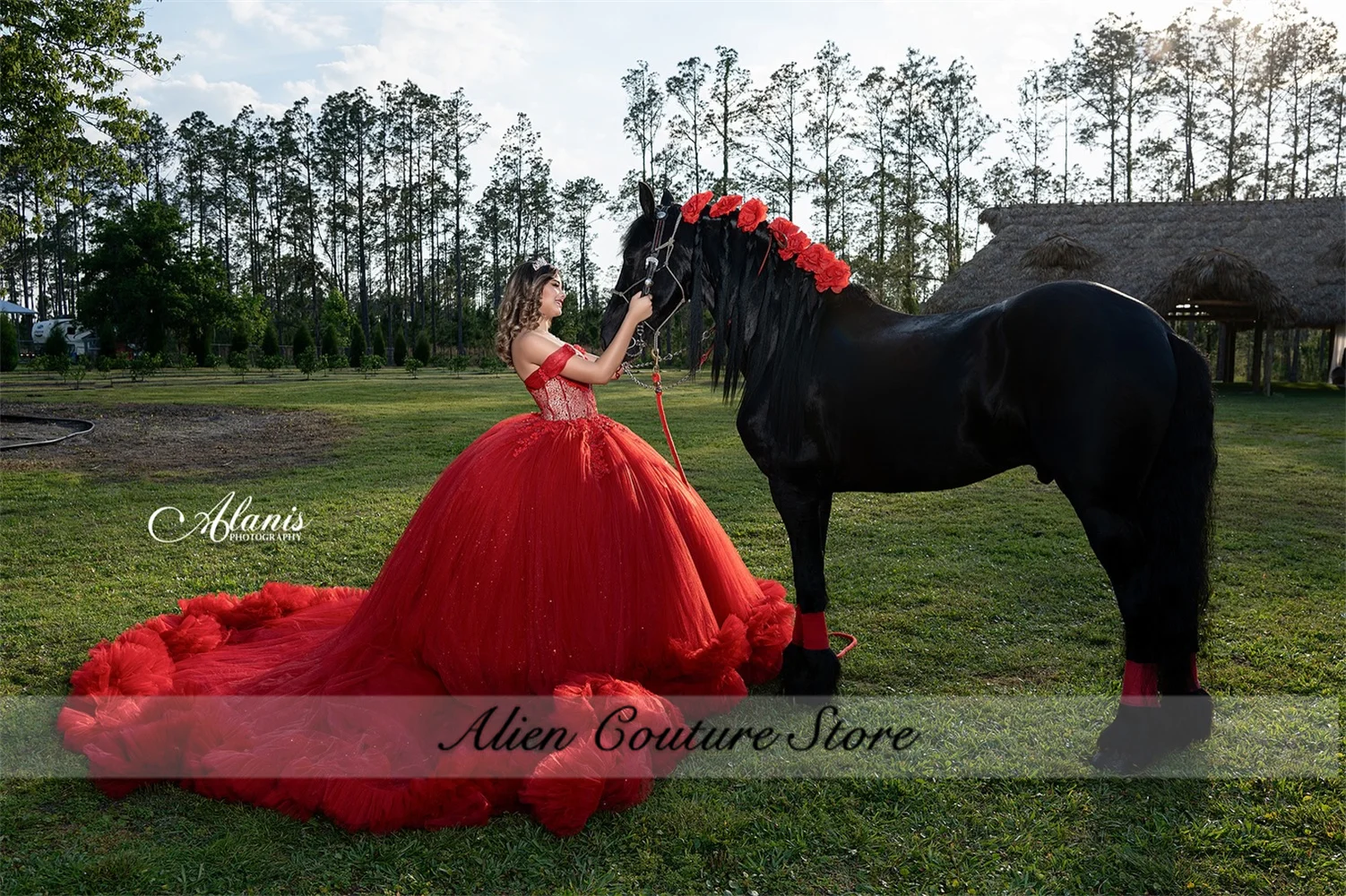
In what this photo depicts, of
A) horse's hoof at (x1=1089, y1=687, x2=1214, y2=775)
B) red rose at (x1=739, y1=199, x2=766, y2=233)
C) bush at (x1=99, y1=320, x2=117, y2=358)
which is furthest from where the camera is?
bush at (x1=99, y1=320, x2=117, y2=358)

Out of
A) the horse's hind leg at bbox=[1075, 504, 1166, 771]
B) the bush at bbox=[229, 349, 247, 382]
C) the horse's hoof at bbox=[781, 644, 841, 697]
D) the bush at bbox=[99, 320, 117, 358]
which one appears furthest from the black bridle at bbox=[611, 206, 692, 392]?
the bush at bbox=[99, 320, 117, 358]

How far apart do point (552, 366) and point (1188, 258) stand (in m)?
22.1

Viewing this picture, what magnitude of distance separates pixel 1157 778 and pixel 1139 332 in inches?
61.5

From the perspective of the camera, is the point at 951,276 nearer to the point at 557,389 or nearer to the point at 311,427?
the point at 311,427

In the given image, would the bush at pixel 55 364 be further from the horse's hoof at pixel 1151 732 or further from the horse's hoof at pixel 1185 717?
the horse's hoof at pixel 1185 717

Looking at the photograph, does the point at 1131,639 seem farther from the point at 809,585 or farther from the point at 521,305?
the point at 521,305

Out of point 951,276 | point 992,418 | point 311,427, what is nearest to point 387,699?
point 992,418

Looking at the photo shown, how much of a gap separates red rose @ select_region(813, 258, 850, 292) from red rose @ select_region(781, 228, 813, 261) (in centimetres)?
13

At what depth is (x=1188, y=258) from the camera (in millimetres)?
20516

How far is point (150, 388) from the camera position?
20859 millimetres

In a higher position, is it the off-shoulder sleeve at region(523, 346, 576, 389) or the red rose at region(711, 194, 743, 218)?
the red rose at region(711, 194, 743, 218)

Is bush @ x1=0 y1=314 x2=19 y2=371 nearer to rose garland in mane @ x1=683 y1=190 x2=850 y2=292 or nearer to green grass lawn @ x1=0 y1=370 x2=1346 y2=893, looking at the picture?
green grass lawn @ x1=0 y1=370 x2=1346 y2=893

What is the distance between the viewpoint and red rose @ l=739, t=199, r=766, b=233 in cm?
353

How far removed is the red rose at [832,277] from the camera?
3.43 m
